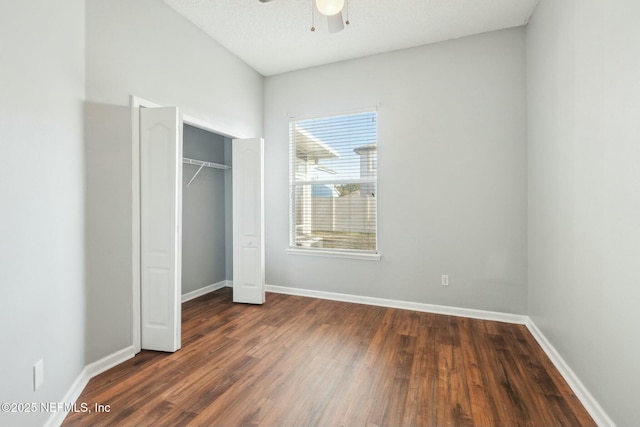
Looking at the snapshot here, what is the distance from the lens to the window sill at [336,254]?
12.8ft

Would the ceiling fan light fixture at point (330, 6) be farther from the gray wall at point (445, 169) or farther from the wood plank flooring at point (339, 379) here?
the wood plank flooring at point (339, 379)

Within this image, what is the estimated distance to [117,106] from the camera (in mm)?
2432

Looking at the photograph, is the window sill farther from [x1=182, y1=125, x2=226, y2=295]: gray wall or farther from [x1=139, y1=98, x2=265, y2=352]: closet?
[x1=182, y1=125, x2=226, y2=295]: gray wall

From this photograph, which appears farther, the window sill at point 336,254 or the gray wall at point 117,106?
the window sill at point 336,254

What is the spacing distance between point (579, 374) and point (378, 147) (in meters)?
2.91

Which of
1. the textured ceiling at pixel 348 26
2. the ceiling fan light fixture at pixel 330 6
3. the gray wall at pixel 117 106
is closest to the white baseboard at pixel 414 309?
the gray wall at pixel 117 106

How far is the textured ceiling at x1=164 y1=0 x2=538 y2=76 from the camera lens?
2.91 m

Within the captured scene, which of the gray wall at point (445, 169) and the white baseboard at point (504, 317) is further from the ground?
the gray wall at point (445, 169)

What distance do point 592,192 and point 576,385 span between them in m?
1.34

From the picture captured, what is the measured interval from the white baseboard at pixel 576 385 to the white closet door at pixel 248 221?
10.1 ft

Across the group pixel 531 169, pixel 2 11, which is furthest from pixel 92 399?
pixel 531 169

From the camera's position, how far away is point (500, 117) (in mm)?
3320

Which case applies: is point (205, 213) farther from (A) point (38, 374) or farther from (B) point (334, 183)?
(A) point (38, 374)

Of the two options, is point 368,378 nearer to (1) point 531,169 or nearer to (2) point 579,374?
(2) point 579,374
